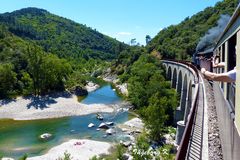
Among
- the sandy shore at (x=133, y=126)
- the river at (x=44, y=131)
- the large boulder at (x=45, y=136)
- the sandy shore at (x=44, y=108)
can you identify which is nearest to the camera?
the river at (x=44, y=131)

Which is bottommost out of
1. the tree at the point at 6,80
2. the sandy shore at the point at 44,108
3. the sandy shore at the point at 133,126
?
the sandy shore at the point at 133,126

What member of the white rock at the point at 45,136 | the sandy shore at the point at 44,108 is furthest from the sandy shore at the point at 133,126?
the sandy shore at the point at 44,108

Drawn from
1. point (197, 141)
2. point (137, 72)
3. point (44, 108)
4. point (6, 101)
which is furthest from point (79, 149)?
point (137, 72)

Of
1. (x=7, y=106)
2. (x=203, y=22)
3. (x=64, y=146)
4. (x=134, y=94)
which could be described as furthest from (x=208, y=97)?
(x=203, y=22)

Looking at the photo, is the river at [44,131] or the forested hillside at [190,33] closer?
the river at [44,131]

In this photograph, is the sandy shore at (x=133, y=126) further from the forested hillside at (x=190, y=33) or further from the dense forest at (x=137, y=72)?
the forested hillside at (x=190, y=33)

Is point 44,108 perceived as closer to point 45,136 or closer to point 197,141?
point 45,136
